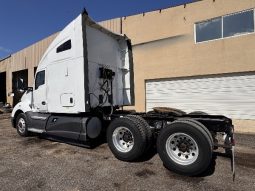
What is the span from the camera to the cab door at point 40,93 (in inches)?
336

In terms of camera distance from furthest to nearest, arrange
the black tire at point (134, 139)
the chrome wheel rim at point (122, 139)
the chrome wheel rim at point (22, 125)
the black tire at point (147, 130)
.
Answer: the chrome wheel rim at point (22, 125)
the chrome wheel rim at point (122, 139)
the black tire at point (147, 130)
the black tire at point (134, 139)

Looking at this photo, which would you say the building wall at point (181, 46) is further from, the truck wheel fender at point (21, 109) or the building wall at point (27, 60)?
the building wall at point (27, 60)

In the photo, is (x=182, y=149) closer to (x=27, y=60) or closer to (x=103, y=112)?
(x=103, y=112)

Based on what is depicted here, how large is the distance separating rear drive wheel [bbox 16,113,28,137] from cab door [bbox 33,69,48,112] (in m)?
0.81

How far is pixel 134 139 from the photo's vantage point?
5.98 meters

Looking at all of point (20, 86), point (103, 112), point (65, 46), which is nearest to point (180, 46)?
point (103, 112)

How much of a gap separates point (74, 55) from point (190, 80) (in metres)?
7.24

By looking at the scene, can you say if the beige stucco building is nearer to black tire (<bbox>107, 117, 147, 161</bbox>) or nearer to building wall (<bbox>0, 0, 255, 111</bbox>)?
building wall (<bbox>0, 0, 255, 111</bbox>)

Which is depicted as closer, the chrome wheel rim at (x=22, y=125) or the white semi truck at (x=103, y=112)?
the white semi truck at (x=103, y=112)

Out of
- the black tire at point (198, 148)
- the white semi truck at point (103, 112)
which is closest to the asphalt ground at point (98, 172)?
the black tire at point (198, 148)

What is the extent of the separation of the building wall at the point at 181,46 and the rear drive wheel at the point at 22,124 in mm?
6594

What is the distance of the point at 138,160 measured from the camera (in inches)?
245

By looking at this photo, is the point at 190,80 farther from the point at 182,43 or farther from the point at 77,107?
the point at 77,107

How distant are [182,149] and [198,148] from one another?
433 mm
